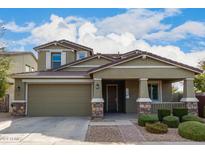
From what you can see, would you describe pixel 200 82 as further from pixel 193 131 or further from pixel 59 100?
pixel 193 131

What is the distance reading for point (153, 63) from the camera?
54.3 feet

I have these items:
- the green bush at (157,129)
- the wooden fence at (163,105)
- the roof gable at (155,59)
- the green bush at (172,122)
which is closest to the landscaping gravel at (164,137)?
the green bush at (157,129)

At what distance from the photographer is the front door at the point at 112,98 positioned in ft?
70.0

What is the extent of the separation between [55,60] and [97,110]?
9.42 meters

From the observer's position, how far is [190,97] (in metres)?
16.5

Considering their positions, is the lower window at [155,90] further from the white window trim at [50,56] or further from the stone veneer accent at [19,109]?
the stone veneer accent at [19,109]

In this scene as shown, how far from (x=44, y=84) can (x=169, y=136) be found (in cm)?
1106

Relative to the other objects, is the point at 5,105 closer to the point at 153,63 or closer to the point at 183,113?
the point at 153,63

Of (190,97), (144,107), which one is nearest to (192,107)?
(190,97)

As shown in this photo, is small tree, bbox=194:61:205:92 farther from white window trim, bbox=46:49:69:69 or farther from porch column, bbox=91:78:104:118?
porch column, bbox=91:78:104:118

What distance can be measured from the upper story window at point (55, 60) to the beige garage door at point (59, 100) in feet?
17.1

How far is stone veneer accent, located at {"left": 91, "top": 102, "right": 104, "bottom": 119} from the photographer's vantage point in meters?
16.2

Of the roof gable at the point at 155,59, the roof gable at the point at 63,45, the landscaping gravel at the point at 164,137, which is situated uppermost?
the roof gable at the point at 63,45
